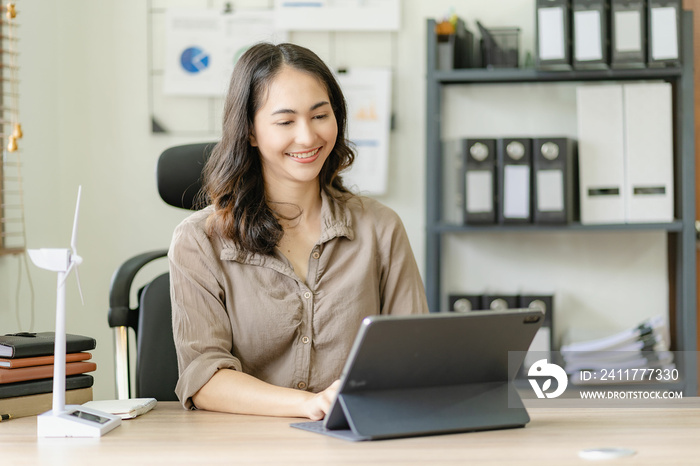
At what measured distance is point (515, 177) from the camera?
8.27 feet

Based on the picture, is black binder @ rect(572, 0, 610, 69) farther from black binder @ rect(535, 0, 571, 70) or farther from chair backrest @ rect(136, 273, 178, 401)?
chair backrest @ rect(136, 273, 178, 401)

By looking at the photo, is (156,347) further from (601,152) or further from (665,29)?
(665,29)

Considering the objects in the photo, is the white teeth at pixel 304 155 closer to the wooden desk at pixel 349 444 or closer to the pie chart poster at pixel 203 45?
the wooden desk at pixel 349 444

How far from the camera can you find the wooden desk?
95 cm

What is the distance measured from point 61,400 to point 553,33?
1877 mm

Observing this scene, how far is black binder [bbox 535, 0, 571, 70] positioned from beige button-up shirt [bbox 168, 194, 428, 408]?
1.21 metres

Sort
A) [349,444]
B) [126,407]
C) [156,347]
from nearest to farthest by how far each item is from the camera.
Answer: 1. [349,444]
2. [126,407]
3. [156,347]

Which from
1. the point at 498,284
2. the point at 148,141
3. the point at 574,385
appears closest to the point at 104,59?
the point at 148,141

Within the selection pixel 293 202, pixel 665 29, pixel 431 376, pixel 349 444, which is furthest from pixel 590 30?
pixel 349 444

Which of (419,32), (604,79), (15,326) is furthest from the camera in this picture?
(419,32)

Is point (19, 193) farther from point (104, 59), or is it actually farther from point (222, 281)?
point (222, 281)

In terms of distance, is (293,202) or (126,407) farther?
(293,202)

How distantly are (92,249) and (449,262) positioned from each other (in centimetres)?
127

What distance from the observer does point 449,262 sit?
9.44 ft
